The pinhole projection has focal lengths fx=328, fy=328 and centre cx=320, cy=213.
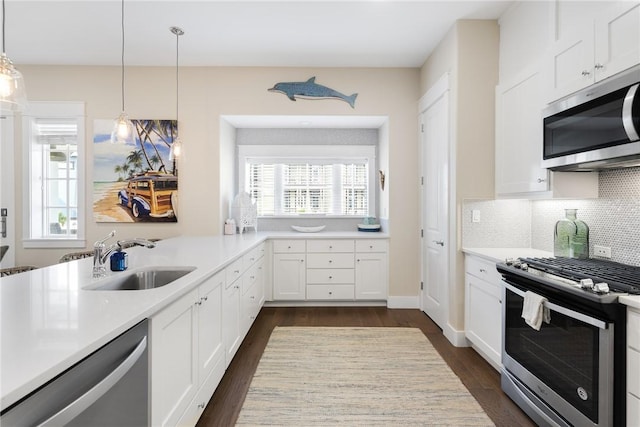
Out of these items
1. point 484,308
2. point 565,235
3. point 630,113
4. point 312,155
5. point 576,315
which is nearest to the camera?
point 630,113

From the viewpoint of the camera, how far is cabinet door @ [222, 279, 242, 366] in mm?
2305

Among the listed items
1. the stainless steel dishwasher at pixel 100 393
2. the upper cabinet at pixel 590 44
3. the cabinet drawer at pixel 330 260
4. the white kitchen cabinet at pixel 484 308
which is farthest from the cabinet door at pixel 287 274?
the upper cabinet at pixel 590 44

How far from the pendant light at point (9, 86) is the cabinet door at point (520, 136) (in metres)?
3.08

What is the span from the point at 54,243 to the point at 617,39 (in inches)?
211

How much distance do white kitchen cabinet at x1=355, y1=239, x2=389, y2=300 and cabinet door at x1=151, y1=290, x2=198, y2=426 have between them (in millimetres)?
2562

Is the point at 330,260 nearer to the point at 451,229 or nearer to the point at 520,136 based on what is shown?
the point at 451,229

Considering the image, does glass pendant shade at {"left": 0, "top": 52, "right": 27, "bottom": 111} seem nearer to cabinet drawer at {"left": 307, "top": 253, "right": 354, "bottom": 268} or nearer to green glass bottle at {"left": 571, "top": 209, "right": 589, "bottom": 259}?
cabinet drawer at {"left": 307, "top": 253, "right": 354, "bottom": 268}

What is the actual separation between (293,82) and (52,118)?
2.92m

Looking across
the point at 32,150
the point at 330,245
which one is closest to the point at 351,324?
the point at 330,245

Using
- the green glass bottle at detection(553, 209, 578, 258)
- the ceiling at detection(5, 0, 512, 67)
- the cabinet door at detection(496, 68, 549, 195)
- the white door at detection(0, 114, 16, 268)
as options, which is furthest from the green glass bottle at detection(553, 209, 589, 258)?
the white door at detection(0, 114, 16, 268)

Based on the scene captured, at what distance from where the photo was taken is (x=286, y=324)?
11.6 feet

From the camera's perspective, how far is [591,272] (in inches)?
68.5

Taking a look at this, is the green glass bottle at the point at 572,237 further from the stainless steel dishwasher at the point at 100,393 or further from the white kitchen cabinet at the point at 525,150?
the stainless steel dishwasher at the point at 100,393

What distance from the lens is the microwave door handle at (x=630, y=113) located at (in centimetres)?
147
